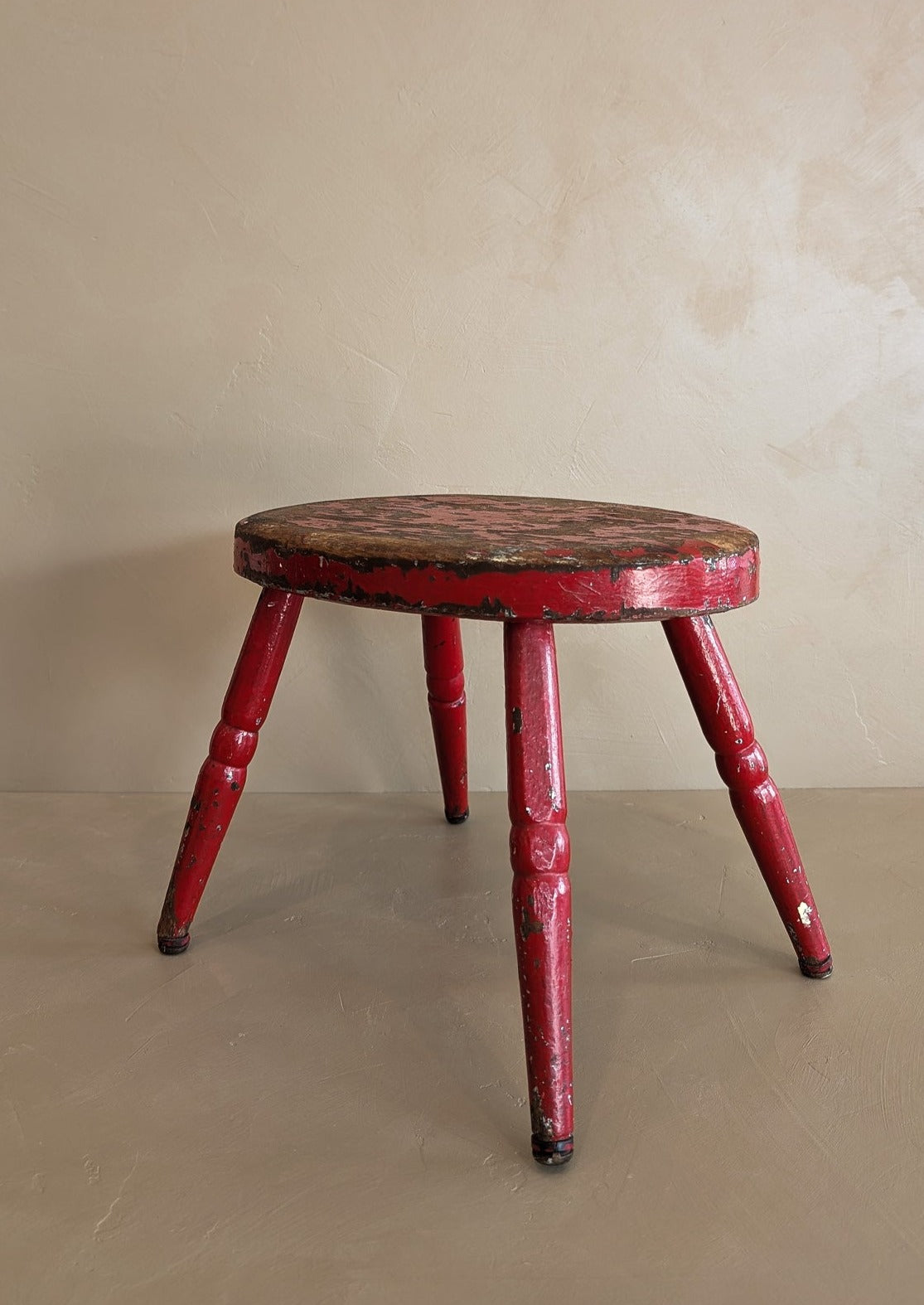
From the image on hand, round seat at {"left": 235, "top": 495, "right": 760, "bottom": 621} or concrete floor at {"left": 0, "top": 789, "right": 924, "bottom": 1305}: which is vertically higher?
round seat at {"left": 235, "top": 495, "right": 760, "bottom": 621}

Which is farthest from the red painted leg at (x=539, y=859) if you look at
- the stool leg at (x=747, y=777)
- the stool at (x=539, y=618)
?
the stool leg at (x=747, y=777)

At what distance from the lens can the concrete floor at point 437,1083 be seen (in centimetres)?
64

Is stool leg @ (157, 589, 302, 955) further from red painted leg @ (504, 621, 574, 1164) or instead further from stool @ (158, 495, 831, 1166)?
red painted leg @ (504, 621, 574, 1164)

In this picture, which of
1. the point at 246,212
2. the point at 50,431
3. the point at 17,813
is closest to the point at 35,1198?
the point at 17,813

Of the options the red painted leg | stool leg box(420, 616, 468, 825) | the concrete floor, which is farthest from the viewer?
stool leg box(420, 616, 468, 825)

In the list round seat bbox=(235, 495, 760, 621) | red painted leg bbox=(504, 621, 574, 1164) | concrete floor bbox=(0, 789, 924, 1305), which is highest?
round seat bbox=(235, 495, 760, 621)

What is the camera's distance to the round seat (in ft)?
2.38

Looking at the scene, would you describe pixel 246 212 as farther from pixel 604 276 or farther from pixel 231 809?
pixel 231 809

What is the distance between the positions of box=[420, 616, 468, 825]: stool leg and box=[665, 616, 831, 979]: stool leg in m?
0.34

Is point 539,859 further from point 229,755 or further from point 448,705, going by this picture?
point 448,705

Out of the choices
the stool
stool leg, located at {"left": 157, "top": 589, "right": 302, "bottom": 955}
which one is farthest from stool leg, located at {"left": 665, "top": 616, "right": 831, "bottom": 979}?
stool leg, located at {"left": 157, "top": 589, "right": 302, "bottom": 955}

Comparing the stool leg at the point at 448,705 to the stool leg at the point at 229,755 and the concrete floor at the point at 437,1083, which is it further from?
the stool leg at the point at 229,755

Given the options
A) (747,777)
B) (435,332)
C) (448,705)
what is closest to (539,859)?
(747,777)

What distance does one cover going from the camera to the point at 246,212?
1.27 m
